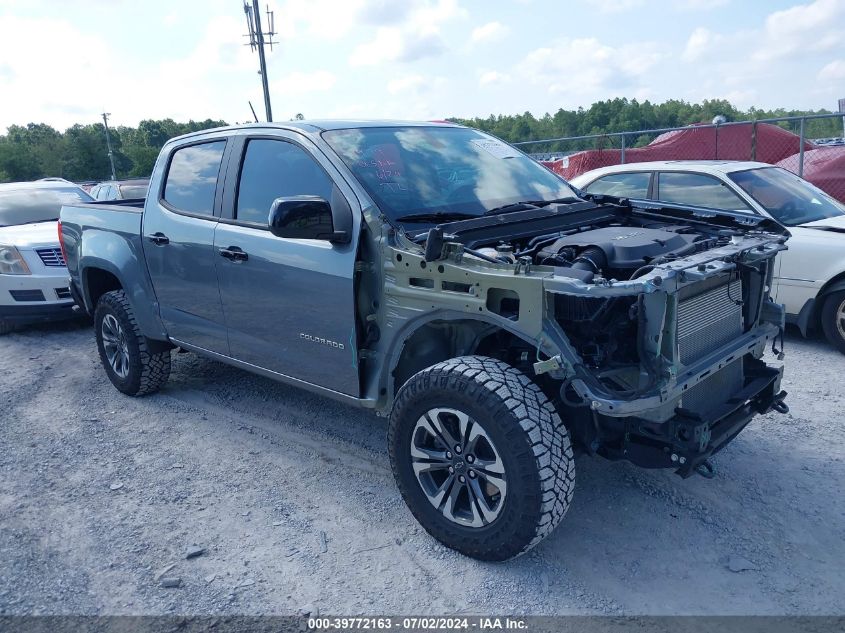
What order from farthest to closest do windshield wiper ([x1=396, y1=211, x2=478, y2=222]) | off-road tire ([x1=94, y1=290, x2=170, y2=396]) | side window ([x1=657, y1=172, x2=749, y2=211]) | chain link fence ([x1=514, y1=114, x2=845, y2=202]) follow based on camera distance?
chain link fence ([x1=514, y1=114, x2=845, y2=202]), side window ([x1=657, y1=172, x2=749, y2=211]), off-road tire ([x1=94, y1=290, x2=170, y2=396]), windshield wiper ([x1=396, y1=211, x2=478, y2=222])

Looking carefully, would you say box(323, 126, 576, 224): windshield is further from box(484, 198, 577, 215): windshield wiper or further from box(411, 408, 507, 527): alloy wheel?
box(411, 408, 507, 527): alloy wheel

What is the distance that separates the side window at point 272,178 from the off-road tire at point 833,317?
14.6 feet

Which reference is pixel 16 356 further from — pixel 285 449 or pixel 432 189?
pixel 432 189

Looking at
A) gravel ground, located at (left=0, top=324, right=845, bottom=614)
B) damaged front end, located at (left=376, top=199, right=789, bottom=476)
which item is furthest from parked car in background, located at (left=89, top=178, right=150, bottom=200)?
damaged front end, located at (left=376, top=199, right=789, bottom=476)

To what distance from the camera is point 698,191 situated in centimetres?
658

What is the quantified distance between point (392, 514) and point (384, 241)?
143 cm

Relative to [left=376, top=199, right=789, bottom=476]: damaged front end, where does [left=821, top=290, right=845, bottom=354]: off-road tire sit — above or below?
below

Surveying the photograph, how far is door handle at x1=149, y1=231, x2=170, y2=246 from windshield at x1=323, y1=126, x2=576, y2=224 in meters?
1.53

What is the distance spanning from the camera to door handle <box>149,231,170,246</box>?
473 centimetres

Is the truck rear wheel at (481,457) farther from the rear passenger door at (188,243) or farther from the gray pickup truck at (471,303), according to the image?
the rear passenger door at (188,243)

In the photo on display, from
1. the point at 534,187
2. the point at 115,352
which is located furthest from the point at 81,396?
the point at 534,187

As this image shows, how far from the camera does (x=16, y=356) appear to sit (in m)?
7.15

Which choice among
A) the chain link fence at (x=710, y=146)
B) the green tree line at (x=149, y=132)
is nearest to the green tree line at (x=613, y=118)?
the green tree line at (x=149, y=132)

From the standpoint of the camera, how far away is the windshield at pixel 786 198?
6.23 m
